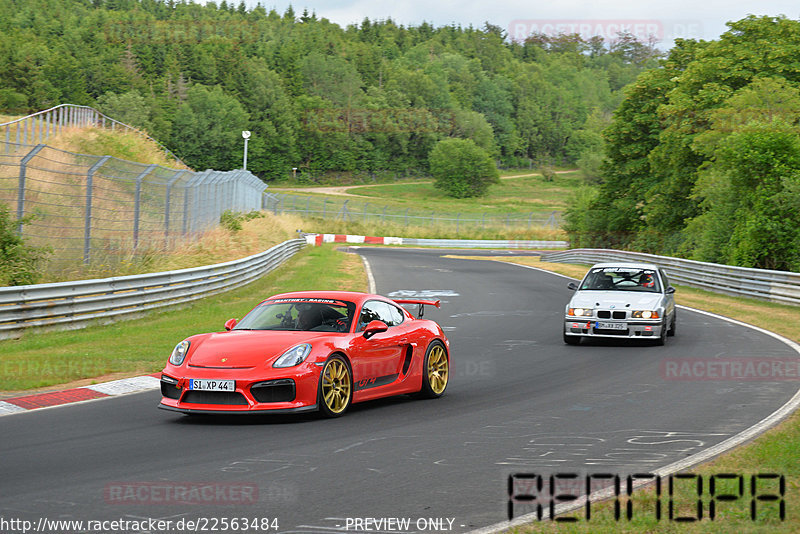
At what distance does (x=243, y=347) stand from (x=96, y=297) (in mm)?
8233

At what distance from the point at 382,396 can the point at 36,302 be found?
7.66 meters

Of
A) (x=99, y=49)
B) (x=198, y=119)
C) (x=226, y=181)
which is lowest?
(x=226, y=181)

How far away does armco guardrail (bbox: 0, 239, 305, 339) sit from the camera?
14.4 m

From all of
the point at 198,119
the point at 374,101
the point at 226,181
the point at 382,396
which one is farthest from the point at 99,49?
the point at 382,396

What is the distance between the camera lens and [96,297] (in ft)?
53.5

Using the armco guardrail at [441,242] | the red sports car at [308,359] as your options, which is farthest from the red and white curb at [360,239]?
the red sports car at [308,359]

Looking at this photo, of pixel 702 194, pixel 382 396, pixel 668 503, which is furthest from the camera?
pixel 702 194

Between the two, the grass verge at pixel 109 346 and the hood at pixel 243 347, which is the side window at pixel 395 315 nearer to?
the hood at pixel 243 347

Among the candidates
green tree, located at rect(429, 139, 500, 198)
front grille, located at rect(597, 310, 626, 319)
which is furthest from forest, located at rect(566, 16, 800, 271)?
green tree, located at rect(429, 139, 500, 198)

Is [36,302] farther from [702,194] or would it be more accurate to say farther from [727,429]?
[702,194]

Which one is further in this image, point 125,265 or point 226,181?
point 226,181

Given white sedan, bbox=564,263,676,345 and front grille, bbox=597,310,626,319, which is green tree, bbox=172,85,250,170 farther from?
front grille, bbox=597,310,626,319

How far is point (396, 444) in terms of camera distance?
7.84 meters

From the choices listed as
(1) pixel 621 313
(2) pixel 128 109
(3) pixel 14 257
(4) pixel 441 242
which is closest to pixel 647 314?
(1) pixel 621 313
